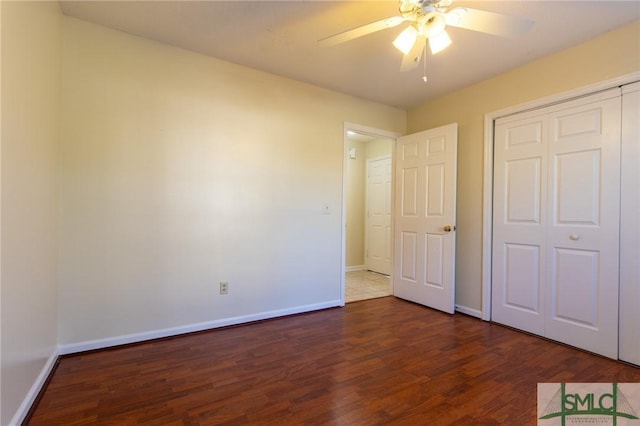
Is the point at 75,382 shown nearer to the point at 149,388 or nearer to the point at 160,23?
the point at 149,388

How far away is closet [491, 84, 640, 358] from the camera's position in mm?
2229

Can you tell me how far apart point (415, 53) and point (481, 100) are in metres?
1.57

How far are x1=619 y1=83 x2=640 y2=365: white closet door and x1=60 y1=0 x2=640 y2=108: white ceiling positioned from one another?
538mm

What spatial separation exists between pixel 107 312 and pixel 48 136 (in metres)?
1.31

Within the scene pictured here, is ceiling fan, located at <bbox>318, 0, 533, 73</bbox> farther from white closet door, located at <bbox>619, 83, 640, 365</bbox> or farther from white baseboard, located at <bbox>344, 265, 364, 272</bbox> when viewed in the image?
white baseboard, located at <bbox>344, 265, 364, 272</bbox>

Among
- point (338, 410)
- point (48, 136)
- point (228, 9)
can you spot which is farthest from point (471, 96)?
point (48, 136)

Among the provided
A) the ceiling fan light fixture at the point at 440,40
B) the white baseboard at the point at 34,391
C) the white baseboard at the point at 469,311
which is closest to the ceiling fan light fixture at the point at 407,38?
the ceiling fan light fixture at the point at 440,40

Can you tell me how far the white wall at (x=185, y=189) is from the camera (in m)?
2.21

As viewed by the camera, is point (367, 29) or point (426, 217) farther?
point (426, 217)

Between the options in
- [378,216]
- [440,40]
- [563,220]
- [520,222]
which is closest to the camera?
[440,40]

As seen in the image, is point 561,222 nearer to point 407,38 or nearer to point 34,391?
point 407,38

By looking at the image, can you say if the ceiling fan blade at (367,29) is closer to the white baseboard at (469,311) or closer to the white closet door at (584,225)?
the white closet door at (584,225)

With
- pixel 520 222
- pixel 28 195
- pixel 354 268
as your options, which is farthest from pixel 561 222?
pixel 28 195

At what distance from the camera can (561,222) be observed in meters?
2.50
